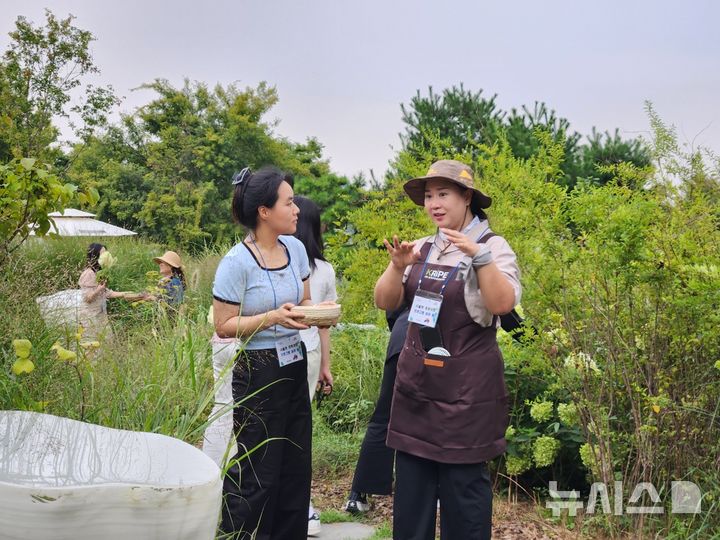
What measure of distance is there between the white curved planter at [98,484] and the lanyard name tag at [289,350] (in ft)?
3.17

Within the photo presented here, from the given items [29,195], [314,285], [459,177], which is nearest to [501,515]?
[314,285]

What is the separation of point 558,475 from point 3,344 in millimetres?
3298

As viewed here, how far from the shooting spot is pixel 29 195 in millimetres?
3184

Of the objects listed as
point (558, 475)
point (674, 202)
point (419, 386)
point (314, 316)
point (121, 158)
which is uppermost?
point (121, 158)

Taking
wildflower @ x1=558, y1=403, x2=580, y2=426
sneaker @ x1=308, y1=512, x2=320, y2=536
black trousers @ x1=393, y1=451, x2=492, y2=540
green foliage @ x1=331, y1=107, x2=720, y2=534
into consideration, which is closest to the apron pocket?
black trousers @ x1=393, y1=451, x2=492, y2=540

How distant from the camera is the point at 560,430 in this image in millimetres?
4969

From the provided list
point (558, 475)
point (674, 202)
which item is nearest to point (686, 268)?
point (674, 202)

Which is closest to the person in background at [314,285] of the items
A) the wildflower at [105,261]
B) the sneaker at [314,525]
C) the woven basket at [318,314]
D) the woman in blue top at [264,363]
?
the sneaker at [314,525]

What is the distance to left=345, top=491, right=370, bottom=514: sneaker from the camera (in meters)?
A: 5.23

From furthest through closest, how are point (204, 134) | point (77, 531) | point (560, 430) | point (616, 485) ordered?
point (204, 134) → point (560, 430) → point (616, 485) → point (77, 531)

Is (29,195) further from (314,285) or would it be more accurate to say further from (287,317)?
(314,285)

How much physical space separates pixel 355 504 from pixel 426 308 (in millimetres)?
2250

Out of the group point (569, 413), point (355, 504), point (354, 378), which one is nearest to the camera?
point (569, 413)

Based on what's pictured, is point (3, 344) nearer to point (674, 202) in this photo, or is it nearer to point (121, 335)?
point (121, 335)
